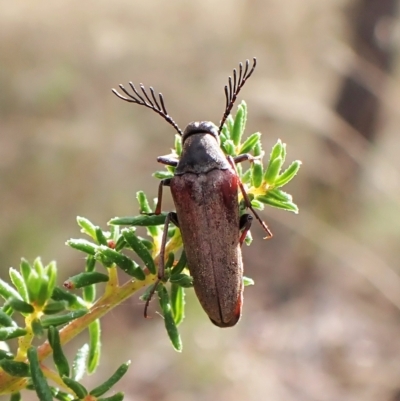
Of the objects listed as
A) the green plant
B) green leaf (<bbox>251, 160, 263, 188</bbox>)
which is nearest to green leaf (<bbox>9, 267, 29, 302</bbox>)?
the green plant

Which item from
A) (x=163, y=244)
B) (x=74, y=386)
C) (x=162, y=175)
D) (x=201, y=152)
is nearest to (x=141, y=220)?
(x=163, y=244)

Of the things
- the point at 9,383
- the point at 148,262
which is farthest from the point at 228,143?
the point at 9,383

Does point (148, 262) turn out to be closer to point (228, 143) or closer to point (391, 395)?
point (228, 143)

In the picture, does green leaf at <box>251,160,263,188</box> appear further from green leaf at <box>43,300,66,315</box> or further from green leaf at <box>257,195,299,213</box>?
green leaf at <box>43,300,66,315</box>

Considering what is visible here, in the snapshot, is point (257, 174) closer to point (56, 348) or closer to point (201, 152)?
point (201, 152)

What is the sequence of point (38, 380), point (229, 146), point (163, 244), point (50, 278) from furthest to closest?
point (229, 146), point (163, 244), point (50, 278), point (38, 380)

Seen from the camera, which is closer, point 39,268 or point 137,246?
point 39,268
